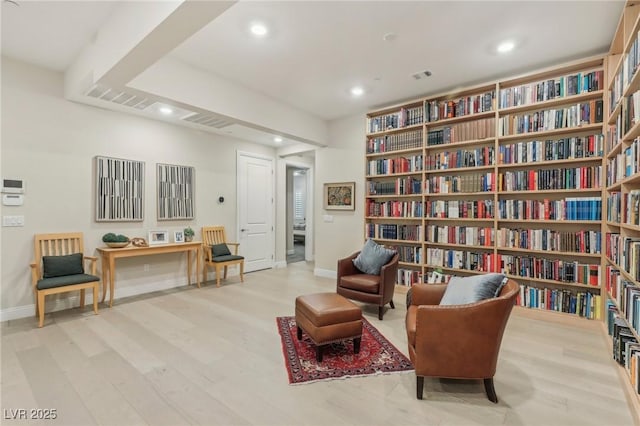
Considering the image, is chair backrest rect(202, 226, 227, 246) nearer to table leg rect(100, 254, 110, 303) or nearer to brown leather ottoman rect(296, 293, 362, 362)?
table leg rect(100, 254, 110, 303)

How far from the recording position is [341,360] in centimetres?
253

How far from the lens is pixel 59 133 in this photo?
3758 millimetres

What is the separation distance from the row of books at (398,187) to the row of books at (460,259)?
0.90 metres

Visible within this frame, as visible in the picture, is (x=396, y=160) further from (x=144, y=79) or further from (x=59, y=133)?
(x=59, y=133)

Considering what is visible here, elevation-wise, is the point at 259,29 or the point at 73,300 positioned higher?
the point at 259,29

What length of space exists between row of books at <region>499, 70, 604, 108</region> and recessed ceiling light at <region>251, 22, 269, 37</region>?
9.58ft

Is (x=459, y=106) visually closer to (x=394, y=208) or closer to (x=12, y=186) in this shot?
(x=394, y=208)

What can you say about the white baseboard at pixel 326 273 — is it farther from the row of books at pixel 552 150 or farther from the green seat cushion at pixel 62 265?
the green seat cushion at pixel 62 265

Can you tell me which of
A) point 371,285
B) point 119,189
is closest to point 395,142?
point 371,285

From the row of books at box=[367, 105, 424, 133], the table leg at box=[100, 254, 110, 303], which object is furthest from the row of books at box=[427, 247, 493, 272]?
the table leg at box=[100, 254, 110, 303]

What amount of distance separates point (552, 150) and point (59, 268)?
5828 millimetres

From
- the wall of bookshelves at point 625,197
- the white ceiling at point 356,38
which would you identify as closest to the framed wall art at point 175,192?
the white ceiling at point 356,38

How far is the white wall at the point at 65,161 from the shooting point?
3424 millimetres

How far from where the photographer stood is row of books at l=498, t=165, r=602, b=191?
320cm
